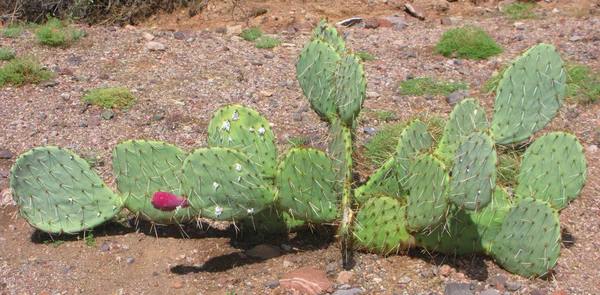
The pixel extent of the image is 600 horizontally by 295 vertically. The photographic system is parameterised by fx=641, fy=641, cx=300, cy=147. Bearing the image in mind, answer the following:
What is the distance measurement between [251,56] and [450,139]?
3217 millimetres

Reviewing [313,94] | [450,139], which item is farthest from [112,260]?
[450,139]

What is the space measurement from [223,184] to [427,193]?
101 centimetres

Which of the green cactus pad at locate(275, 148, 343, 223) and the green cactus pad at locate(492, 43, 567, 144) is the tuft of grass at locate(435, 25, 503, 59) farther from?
the green cactus pad at locate(275, 148, 343, 223)

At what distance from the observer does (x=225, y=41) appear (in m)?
7.07

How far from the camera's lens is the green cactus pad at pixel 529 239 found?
Answer: 320cm

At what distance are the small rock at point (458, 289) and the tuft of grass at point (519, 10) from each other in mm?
5300

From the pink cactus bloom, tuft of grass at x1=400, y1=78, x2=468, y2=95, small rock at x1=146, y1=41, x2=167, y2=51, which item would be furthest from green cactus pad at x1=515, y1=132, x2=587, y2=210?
small rock at x1=146, y1=41, x2=167, y2=51

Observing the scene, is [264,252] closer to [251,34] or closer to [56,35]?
[251,34]

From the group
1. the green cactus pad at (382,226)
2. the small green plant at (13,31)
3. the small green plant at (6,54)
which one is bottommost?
the green cactus pad at (382,226)

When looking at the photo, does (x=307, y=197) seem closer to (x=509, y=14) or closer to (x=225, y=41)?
(x=225, y=41)

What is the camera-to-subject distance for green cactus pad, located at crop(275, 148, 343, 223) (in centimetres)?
325

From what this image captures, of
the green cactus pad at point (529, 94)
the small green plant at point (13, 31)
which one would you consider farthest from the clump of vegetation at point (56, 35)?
the green cactus pad at point (529, 94)

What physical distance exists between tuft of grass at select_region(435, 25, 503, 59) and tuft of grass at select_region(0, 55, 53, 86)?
3905 millimetres

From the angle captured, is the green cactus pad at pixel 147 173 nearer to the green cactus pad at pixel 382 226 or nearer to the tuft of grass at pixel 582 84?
the green cactus pad at pixel 382 226
